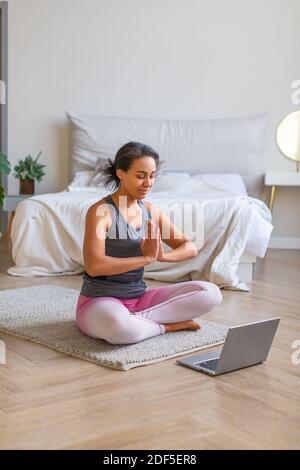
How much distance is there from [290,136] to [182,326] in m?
3.76

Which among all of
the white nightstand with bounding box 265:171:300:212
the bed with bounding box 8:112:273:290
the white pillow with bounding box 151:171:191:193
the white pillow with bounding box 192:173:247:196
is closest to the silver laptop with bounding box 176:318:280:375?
the bed with bounding box 8:112:273:290

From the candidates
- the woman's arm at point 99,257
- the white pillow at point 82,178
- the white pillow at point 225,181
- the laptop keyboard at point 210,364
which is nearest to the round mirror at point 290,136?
the white pillow at point 225,181

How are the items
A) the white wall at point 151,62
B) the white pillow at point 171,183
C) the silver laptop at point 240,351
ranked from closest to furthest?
the silver laptop at point 240,351
the white pillow at point 171,183
the white wall at point 151,62

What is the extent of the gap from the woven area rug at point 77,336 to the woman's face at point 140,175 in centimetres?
60

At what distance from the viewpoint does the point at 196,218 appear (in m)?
4.34

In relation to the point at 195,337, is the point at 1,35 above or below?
above

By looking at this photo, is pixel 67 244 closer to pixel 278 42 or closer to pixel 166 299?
pixel 166 299

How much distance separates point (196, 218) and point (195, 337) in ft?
5.05

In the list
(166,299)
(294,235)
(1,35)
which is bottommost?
(294,235)

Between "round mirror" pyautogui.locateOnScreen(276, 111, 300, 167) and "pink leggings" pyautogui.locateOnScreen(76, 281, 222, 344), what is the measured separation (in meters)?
3.69

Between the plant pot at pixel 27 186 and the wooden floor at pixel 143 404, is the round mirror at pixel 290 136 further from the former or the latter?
the wooden floor at pixel 143 404

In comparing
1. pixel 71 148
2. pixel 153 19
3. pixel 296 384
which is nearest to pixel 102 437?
pixel 296 384

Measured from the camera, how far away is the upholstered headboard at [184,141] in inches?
244

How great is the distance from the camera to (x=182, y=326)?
2.98 metres
